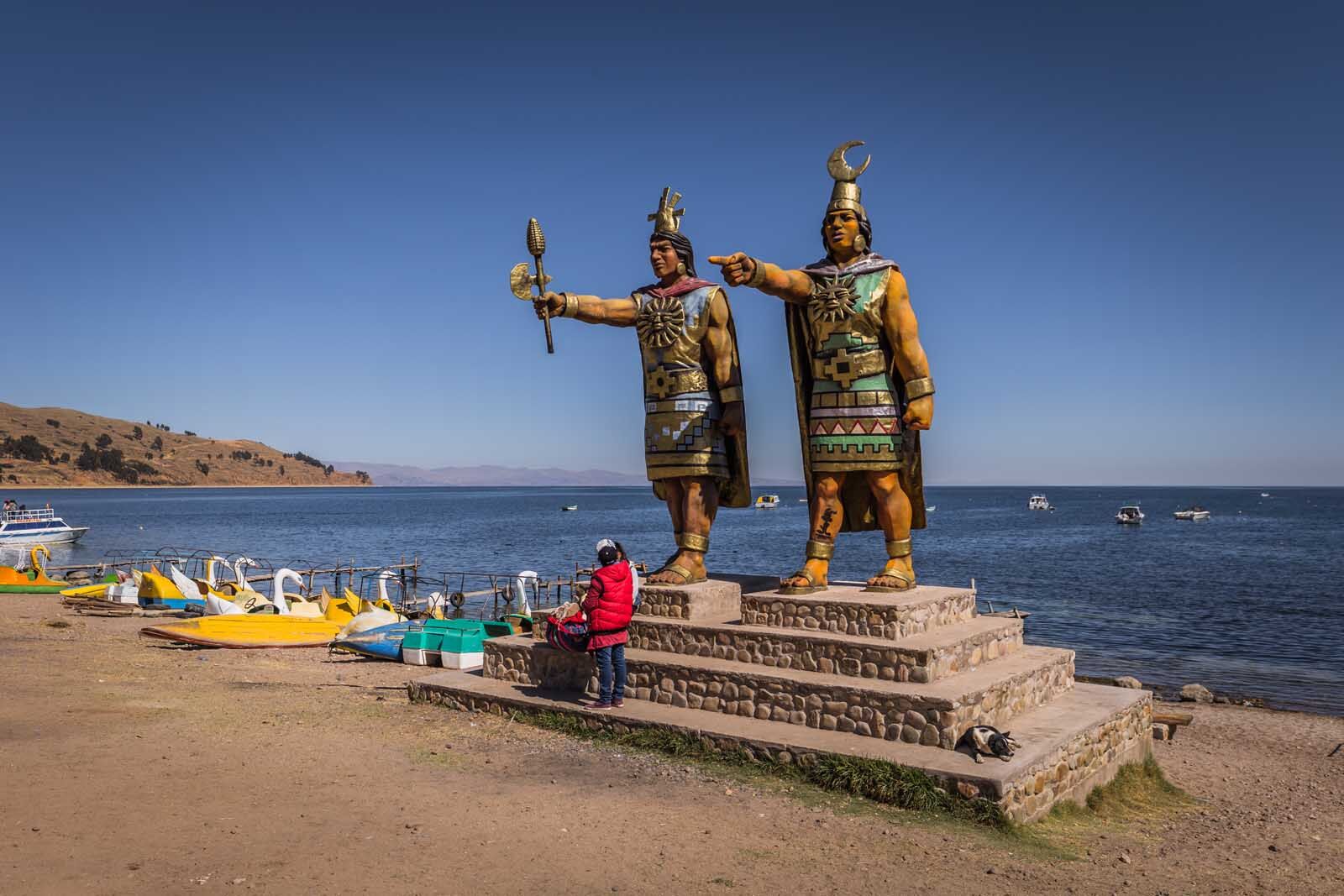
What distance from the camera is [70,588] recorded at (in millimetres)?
24578

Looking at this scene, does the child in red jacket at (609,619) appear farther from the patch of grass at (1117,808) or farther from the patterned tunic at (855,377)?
the patch of grass at (1117,808)

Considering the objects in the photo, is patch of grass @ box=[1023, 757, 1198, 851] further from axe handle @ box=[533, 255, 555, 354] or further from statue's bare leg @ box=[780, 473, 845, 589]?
axe handle @ box=[533, 255, 555, 354]

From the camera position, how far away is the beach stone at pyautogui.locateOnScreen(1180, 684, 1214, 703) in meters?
17.0

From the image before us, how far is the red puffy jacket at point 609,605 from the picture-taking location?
875 cm

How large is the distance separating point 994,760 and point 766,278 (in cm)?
446

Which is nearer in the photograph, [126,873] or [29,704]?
[126,873]

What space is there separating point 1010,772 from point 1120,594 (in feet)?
102

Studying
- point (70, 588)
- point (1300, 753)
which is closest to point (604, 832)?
point (1300, 753)

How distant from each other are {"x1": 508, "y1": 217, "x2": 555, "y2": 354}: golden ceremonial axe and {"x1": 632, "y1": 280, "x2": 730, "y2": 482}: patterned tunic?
1.06m

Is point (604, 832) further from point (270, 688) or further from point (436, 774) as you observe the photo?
point (270, 688)

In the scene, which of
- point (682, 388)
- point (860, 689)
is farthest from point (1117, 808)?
point (682, 388)

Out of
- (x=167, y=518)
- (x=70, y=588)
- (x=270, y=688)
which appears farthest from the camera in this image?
(x=167, y=518)

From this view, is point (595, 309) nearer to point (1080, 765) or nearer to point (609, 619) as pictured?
point (609, 619)

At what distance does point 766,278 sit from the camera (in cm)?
859
